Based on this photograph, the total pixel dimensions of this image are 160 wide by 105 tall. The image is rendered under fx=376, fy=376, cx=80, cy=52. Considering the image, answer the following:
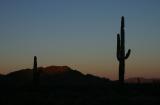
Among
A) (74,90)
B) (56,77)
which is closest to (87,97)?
(74,90)

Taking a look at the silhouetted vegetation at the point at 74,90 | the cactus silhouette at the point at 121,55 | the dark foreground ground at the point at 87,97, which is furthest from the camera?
the cactus silhouette at the point at 121,55

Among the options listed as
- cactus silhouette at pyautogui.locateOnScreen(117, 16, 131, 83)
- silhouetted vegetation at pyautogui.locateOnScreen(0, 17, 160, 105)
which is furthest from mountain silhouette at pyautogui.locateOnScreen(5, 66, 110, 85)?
cactus silhouette at pyautogui.locateOnScreen(117, 16, 131, 83)

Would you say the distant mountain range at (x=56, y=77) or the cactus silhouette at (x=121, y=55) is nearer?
the cactus silhouette at (x=121, y=55)

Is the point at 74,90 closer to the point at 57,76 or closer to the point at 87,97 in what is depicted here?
the point at 87,97

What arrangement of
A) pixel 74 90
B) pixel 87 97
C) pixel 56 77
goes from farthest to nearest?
1. pixel 56 77
2. pixel 74 90
3. pixel 87 97

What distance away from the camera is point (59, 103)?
1691cm

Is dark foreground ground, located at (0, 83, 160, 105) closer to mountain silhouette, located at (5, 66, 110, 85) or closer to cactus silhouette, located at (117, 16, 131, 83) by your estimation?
cactus silhouette, located at (117, 16, 131, 83)

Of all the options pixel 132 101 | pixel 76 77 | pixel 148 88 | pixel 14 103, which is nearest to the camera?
A: pixel 14 103

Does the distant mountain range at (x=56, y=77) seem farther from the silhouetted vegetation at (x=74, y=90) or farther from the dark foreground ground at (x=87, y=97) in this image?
the dark foreground ground at (x=87, y=97)

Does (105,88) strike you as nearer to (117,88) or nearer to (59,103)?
(117,88)

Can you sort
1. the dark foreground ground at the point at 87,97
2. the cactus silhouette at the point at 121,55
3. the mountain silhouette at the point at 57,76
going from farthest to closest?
the mountain silhouette at the point at 57,76 < the cactus silhouette at the point at 121,55 < the dark foreground ground at the point at 87,97

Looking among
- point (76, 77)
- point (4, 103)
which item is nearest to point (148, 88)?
point (4, 103)

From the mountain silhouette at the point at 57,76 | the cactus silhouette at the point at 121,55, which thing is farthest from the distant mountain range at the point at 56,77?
the cactus silhouette at the point at 121,55

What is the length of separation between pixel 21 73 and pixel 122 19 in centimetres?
1864
